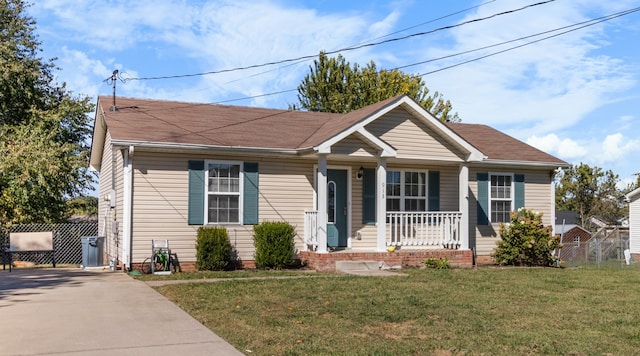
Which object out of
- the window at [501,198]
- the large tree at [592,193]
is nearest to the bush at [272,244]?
the window at [501,198]

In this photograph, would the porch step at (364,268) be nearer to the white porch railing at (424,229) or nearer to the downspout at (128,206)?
the white porch railing at (424,229)

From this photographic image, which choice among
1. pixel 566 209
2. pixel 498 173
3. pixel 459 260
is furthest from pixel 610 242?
pixel 566 209

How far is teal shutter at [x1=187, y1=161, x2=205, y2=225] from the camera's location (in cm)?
1460

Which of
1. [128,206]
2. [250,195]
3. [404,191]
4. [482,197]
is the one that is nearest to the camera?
[128,206]

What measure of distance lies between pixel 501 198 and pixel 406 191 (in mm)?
3095

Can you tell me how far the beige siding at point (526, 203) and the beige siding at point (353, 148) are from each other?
13.5 ft

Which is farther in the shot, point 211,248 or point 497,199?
point 497,199

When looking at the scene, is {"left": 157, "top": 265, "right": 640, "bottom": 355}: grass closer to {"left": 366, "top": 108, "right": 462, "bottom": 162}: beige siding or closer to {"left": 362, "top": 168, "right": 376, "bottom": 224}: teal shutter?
{"left": 362, "top": 168, "right": 376, "bottom": 224}: teal shutter

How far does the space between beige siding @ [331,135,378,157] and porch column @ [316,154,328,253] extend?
0.41 metres

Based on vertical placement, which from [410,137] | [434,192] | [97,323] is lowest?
[97,323]

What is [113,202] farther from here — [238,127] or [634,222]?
[634,222]

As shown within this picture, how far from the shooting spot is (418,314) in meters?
8.59

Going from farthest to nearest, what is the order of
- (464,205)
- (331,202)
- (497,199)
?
(497,199), (464,205), (331,202)

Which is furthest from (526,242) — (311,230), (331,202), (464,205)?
(311,230)
